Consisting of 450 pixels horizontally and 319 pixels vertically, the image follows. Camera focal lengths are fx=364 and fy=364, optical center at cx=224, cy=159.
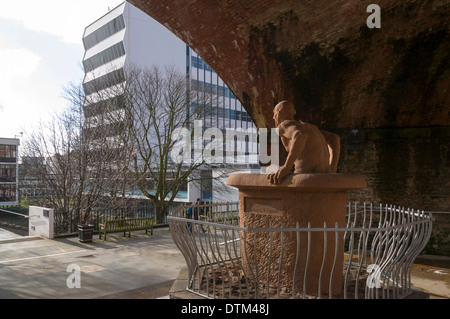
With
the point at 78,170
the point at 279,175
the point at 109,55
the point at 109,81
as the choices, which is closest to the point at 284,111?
the point at 279,175

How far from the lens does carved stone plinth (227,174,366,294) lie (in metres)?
3.94

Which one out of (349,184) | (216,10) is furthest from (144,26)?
(349,184)

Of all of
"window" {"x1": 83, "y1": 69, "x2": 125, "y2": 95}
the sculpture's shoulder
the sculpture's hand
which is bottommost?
the sculpture's hand

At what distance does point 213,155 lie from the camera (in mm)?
19031

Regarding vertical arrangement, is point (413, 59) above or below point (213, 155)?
above

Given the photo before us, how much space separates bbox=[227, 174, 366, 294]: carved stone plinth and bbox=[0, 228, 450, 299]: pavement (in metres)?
1.44

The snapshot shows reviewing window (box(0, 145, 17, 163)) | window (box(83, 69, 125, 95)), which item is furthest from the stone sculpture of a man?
window (box(0, 145, 17, 163))

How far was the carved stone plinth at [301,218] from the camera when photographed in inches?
155

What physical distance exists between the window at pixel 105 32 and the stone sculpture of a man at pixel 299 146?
30.1 meters

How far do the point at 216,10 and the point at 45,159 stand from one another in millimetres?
11267

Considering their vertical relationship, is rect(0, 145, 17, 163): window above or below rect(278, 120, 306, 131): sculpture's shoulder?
above

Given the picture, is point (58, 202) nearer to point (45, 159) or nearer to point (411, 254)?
point (45, 159)

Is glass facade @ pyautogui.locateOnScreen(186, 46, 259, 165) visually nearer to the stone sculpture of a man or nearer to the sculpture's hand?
the stone sculpture of a man

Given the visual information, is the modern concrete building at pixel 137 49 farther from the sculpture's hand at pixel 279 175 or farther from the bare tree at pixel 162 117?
the sculpture's hand at pixel 279 175
